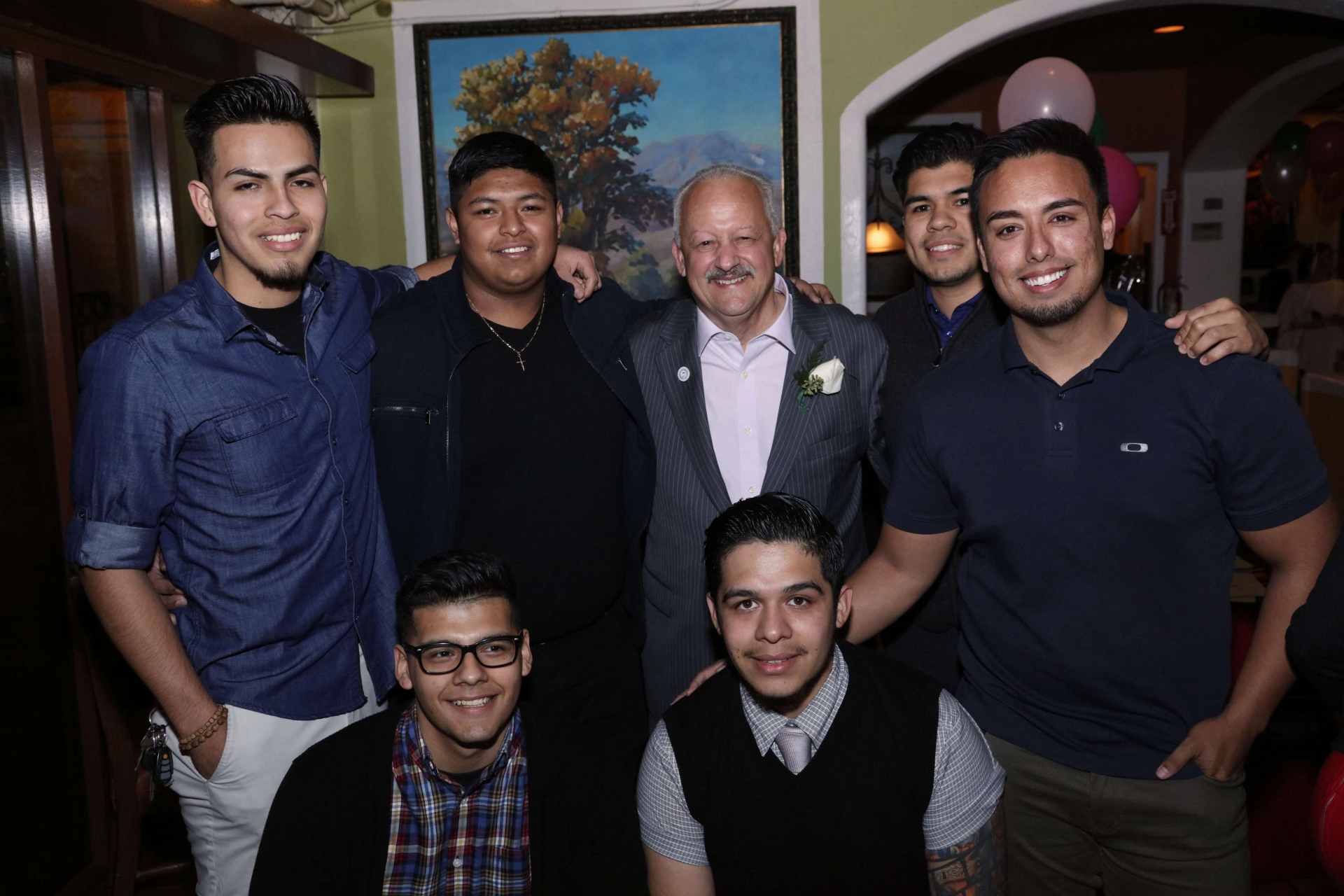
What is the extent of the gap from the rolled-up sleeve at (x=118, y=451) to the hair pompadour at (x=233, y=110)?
1.37 ft

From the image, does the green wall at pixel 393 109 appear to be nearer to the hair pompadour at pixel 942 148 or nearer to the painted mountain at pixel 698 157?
the painted mountain at pixel 698 157

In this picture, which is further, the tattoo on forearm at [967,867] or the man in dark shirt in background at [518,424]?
the man in dark shirt in background at [518,424]

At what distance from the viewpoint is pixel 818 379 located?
251 cm

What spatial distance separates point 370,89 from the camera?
4.55 meters

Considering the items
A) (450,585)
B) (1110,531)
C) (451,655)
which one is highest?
(1110,531)

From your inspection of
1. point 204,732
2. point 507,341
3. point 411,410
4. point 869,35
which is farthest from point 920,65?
point 204,732

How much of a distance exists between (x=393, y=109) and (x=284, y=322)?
2868 millimetres

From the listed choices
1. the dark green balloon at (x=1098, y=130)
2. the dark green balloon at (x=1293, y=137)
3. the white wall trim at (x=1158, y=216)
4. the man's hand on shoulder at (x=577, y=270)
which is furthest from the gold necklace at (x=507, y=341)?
the white wall trim at (x=1158, y=216)

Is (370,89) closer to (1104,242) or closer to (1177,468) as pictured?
(1104,242)

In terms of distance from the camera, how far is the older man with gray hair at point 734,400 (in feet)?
8.29

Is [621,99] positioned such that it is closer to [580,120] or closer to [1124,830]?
[580,120]

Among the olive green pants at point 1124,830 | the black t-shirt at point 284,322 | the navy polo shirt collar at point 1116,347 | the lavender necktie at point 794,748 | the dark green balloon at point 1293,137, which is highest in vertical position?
the dark green balloon at point 1293,137

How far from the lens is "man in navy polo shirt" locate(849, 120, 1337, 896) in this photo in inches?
74.1

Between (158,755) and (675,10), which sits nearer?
(158,755)
